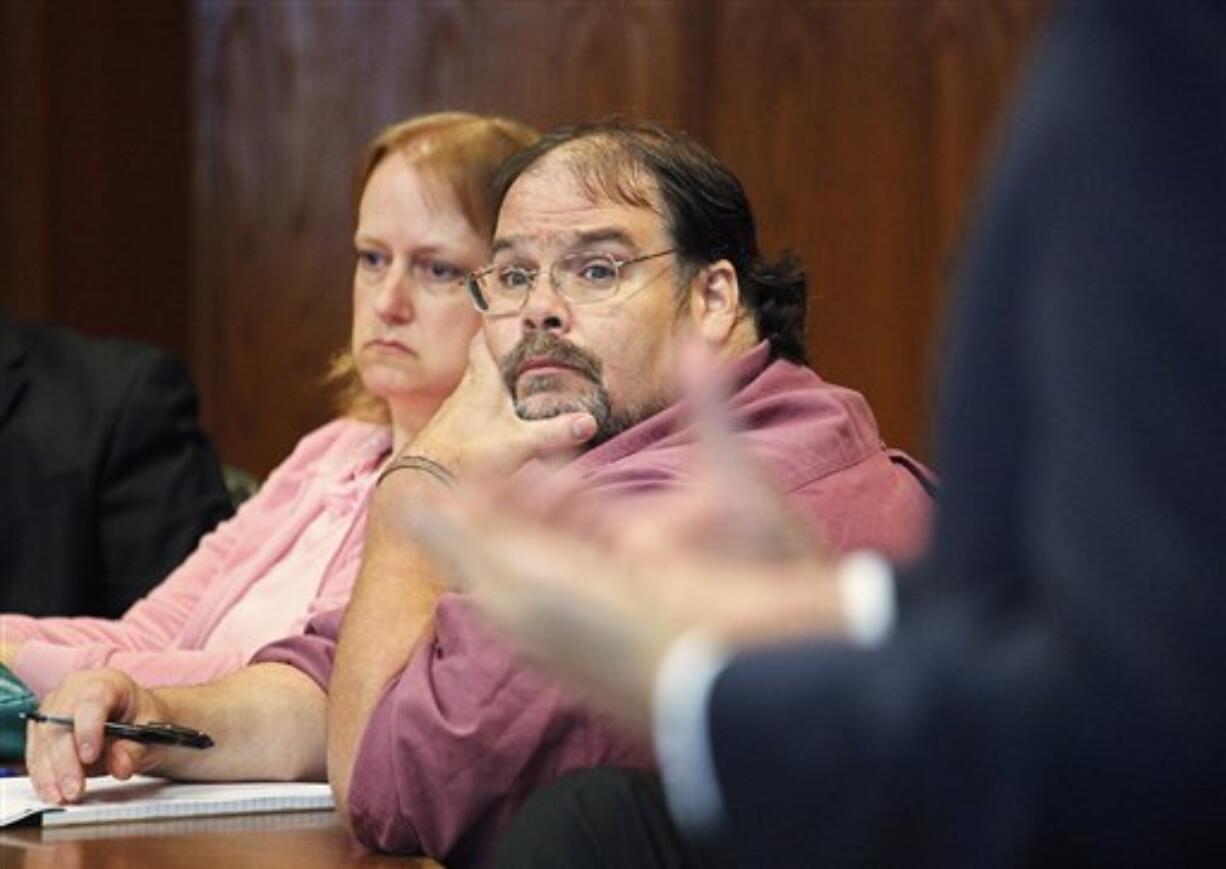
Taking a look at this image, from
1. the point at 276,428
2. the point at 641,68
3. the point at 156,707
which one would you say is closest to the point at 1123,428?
the point at 156,707

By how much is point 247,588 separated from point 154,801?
89 cm

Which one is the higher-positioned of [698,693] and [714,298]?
[698,693]

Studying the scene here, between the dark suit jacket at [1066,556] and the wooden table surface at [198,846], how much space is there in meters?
1.19

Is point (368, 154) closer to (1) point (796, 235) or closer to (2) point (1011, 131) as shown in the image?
(1) point (796, 235)

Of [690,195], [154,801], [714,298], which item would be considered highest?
[690,195]

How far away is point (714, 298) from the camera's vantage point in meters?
2.72

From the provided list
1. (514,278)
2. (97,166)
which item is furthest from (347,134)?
(514,278)

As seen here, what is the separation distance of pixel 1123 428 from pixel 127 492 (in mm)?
3081

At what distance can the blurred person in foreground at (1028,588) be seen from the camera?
2.92ft

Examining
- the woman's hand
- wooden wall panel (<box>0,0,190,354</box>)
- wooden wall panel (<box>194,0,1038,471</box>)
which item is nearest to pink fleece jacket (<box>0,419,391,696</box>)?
the woman's hand

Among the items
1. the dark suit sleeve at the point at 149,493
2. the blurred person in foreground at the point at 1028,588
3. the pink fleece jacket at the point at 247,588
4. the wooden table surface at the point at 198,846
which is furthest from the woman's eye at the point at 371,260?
the blurred person in foreground at the point at 1028,588

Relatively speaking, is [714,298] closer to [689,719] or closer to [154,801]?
[154,801]

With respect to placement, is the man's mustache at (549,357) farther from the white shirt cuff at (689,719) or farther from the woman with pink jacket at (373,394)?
the white shirt cuff at (689,719)

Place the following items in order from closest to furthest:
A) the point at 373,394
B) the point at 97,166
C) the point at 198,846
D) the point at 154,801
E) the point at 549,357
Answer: the point at 198,846 < the point at 154,801 < the point at 549,357 < the point at 373,394 < the point at 97,166
